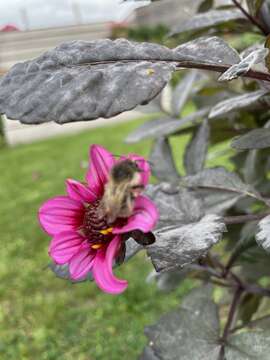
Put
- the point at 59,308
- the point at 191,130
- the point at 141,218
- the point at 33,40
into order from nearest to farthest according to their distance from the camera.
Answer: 1. the point at 141,218
2. the point at 191,130
3. the point at 59,308
4. the point at 33,40

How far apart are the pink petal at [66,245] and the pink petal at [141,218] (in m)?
0.06

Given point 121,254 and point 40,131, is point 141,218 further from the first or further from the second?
point 40,131

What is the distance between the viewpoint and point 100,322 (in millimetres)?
2203

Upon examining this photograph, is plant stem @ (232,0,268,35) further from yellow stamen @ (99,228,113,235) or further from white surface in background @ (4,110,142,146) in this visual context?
white surface in background @ (4,110,142,146)

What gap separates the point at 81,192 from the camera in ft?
1.53

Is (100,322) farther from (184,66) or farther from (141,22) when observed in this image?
(141,22)

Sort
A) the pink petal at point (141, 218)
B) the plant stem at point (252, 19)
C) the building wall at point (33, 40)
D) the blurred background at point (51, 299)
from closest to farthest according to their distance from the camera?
1. the pink petal at point (141, 218)
2. the plant stem at point (252, 19)
3. the blurred background at point (51, 299)
4. the building wall at point (33, 40)

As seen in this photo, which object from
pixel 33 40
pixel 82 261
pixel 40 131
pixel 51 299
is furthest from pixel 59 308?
pixel 33 40

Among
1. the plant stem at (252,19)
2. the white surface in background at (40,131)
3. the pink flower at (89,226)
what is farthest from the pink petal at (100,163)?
the white surface in background at (40,131)

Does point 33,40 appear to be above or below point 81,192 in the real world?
below

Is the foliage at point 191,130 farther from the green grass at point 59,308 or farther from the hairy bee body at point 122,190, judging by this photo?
the green grass at point 59,308

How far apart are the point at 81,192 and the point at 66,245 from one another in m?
0.05

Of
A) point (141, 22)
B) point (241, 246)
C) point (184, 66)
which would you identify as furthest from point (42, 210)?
point (141, 22)

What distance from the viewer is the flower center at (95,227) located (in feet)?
1.44
